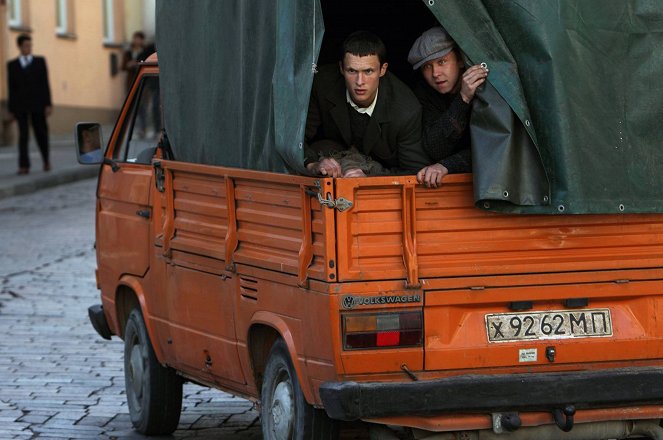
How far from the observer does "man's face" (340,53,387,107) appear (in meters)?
6.63

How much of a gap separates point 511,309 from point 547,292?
0.51 ft

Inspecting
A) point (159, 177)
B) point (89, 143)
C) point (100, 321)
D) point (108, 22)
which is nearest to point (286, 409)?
point (159, 177)

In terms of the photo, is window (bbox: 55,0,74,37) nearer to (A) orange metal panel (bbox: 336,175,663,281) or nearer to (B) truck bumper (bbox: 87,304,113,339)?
(B) truck bumper (bbox: 87,304,113,339)

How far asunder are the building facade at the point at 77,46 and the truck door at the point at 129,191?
26306mm

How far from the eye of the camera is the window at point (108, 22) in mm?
45062

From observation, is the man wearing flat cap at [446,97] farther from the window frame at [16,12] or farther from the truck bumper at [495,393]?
the window frame at [16,12]

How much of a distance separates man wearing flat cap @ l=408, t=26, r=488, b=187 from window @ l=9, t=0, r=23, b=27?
31217 mm

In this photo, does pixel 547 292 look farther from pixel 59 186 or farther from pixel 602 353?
pixel 59 186

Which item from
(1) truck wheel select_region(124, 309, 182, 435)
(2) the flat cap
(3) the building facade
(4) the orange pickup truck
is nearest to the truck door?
(1) truck wheel select_region(124, 309, 182, 435)

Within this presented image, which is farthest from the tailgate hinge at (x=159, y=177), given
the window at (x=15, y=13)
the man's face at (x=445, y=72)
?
the window at (x=15, y=13)

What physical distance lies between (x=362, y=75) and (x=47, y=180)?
20.1m

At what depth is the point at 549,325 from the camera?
6.24 metres

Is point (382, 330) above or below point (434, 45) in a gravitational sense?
below

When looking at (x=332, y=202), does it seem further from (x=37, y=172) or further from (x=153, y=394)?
(x=37, y=172)
